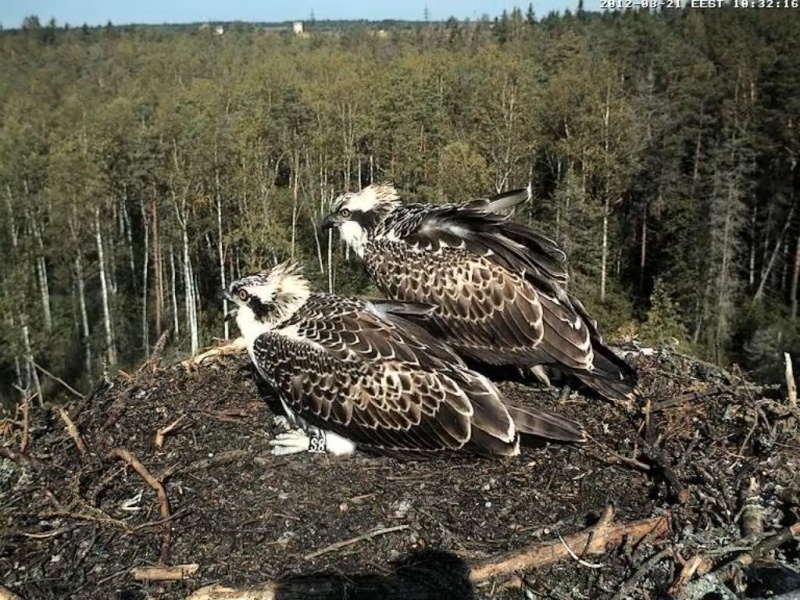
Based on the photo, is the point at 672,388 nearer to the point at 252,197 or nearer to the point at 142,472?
the point at 142,472

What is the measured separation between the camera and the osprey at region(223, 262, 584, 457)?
518 cm

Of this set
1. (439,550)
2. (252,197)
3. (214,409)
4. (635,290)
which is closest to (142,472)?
(214,409)

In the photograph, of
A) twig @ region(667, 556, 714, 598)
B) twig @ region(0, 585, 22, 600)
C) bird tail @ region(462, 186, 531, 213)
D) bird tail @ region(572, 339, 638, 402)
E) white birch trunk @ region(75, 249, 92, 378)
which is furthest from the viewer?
white birch trunk @ region(75, 249, 92, 378)

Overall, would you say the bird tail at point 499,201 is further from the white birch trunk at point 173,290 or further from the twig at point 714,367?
the white birch trunk at point 173,290

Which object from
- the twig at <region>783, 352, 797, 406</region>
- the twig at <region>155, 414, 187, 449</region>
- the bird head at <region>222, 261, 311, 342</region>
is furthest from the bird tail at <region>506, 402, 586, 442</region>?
the twig at <region>155, 414, 187, 449</region>

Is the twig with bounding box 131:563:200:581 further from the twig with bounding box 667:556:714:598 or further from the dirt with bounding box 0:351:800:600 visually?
the twig with bounding box 667:556:714:598

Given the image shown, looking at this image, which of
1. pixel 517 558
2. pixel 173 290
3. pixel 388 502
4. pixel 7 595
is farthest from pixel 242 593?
pixel 173 290

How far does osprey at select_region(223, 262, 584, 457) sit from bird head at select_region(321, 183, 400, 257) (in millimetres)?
1354

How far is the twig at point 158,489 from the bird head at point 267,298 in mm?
1172

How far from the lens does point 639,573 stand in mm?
4230

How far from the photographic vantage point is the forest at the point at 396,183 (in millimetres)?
34406

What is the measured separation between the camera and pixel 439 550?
15.0 ft

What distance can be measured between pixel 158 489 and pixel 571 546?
2584 millimetres

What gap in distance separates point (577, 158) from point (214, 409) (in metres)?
37.8
